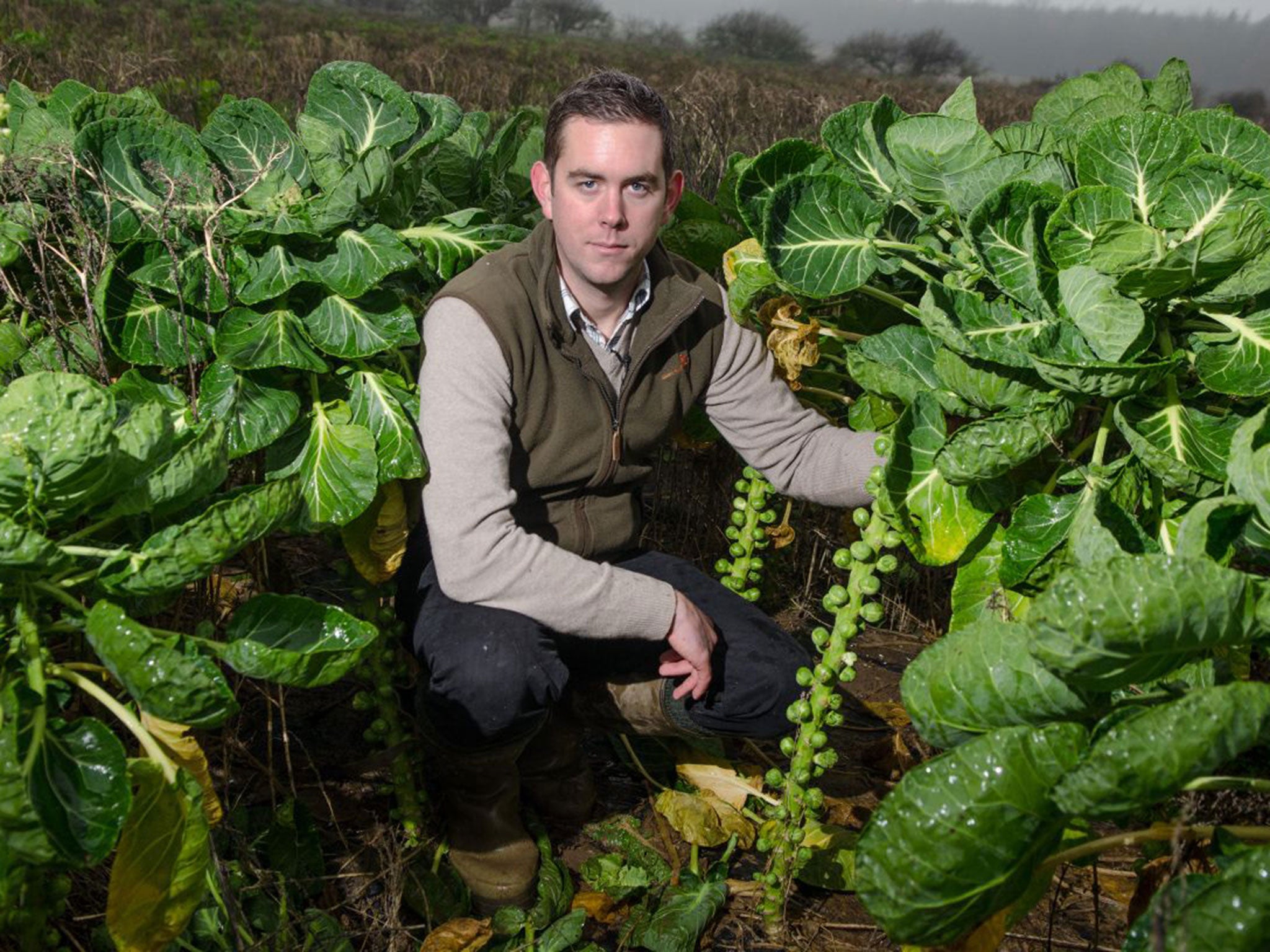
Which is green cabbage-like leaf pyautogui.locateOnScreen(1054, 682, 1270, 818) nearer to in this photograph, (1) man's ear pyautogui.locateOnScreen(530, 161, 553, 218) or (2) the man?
(2) the man

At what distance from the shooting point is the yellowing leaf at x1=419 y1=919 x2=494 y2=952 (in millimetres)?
1973

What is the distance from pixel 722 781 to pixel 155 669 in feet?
4.79

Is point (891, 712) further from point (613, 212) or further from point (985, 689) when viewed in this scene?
point (985, 689)

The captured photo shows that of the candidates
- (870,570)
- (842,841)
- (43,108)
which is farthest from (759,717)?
(43,108)

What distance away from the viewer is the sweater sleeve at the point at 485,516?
6.45 feet

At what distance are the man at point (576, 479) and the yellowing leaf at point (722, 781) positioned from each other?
15 centimetres

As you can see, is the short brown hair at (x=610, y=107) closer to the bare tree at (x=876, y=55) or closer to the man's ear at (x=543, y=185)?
the man's ear at (x=543, y=185)

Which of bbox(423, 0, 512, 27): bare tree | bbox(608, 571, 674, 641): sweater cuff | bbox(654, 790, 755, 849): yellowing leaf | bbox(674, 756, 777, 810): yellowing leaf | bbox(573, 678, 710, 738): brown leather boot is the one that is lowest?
bbox(654, 790, 755, 849): yellowing leaf

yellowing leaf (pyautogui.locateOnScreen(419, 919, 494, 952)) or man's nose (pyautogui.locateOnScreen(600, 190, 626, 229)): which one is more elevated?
man's nose (pyautogui.locateOnScreen(600, 190, 626, 229))

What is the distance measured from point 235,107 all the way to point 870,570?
4.91 feet

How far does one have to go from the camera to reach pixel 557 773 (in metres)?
2.40

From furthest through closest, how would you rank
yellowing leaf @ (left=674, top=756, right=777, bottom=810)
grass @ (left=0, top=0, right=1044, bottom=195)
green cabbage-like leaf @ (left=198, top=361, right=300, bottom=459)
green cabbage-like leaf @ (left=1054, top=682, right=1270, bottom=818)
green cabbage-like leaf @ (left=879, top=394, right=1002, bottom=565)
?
1. grass @ (left=0, top=0, right=1044, bottom=195)
2. yellowing leaf @ (left=674, top=756, right=777, bottom=810)
3. green cabbage-like leaf @ (left=198, top=361, right=300, bottom=459)
4. green cabbage-like leaf @ (left=879, top=394, right=1002, bottom=565)
5. green cabbage-like leaf @ (left=1054, top=682, right=1270, bottom=818)

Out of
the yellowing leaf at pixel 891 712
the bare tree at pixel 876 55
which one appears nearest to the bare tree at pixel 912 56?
the bare tree at pixel 876 55

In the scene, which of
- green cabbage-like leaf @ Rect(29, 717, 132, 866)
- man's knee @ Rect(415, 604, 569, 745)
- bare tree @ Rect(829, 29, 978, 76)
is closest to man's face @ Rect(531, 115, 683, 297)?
man's knee @ Rect(415, 604, 569, 745)
